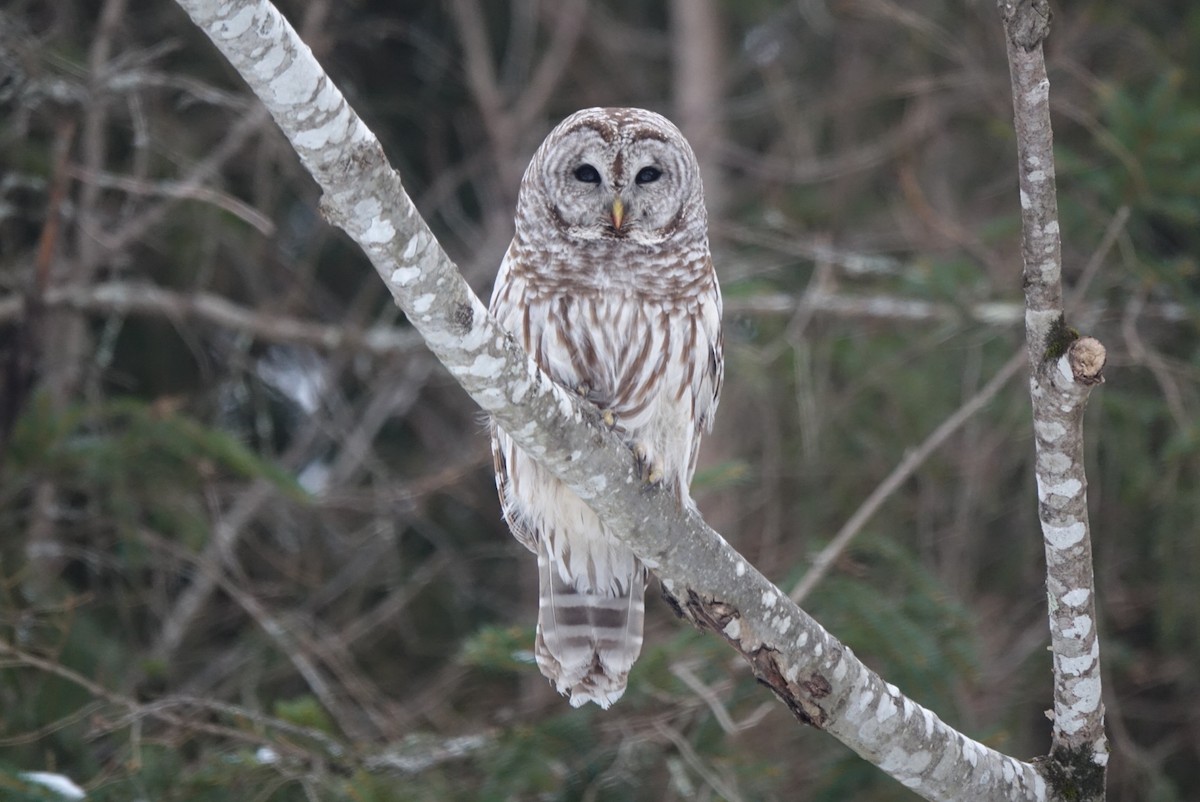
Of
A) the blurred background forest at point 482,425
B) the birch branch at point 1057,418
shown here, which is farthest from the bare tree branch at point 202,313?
the birch branch at point 1057,418

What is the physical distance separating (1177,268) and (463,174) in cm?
335

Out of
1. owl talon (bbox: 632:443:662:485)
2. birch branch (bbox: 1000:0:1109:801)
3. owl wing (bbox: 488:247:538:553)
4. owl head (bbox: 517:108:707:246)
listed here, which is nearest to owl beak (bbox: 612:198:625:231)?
owl head (bbox: 517:108:707:246)

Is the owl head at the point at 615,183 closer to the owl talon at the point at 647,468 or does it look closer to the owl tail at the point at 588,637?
the owl talon at the point at 647,468

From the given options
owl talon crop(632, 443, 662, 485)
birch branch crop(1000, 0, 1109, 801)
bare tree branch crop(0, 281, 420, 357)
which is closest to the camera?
birch branch crop(1000, 0, 1109, 801)

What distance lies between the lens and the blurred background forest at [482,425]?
388 cm

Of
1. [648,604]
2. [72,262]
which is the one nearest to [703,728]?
[648,604]

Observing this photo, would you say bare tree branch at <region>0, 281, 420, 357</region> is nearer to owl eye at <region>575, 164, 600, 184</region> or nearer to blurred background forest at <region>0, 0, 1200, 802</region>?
blurred background forest at <region>0, 0, 1200, 802</region>

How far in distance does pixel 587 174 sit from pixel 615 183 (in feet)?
0.34

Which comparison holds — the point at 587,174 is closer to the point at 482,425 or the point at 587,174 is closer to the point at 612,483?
the point at 482,425

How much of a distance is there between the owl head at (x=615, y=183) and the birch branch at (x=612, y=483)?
2.54ft

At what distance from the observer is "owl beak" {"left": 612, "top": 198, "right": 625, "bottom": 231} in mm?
3498

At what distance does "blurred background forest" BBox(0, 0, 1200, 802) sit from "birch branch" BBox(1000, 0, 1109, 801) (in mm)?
682

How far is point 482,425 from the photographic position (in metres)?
3.64

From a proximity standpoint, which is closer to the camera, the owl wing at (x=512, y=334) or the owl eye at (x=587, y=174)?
the owl wing at (x=512, y=334)
